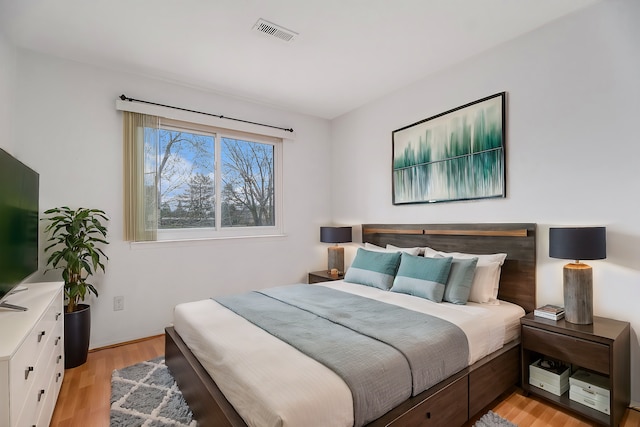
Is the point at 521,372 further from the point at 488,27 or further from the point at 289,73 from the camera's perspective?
the point at 289,73

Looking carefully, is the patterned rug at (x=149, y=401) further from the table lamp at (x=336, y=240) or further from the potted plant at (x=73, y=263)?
the table lamp at (x=336, y=240)

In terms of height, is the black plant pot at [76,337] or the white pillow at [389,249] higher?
the white pillow at [389,249]

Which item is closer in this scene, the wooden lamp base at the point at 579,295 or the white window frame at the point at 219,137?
the wooden lamp base at the point at 579,295

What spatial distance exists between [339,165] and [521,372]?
3.13 metres

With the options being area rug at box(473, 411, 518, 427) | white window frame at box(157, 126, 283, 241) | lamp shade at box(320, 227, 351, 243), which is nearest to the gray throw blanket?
area rug at box(473, 411, 518, 427)

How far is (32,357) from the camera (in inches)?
59.5

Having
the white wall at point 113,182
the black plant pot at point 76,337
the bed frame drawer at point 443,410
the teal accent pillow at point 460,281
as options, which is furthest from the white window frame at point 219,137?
the bed frame drawer at point 443,410

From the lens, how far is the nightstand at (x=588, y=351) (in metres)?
1.85

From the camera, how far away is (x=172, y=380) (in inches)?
92.9

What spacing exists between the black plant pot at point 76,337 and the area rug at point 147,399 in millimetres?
429

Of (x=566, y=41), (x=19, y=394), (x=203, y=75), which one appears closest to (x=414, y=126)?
(x=566, y=41)

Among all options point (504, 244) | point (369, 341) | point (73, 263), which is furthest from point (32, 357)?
point (504, 244)

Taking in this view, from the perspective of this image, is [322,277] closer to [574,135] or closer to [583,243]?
[583,243]

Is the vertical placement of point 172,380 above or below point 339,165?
below
